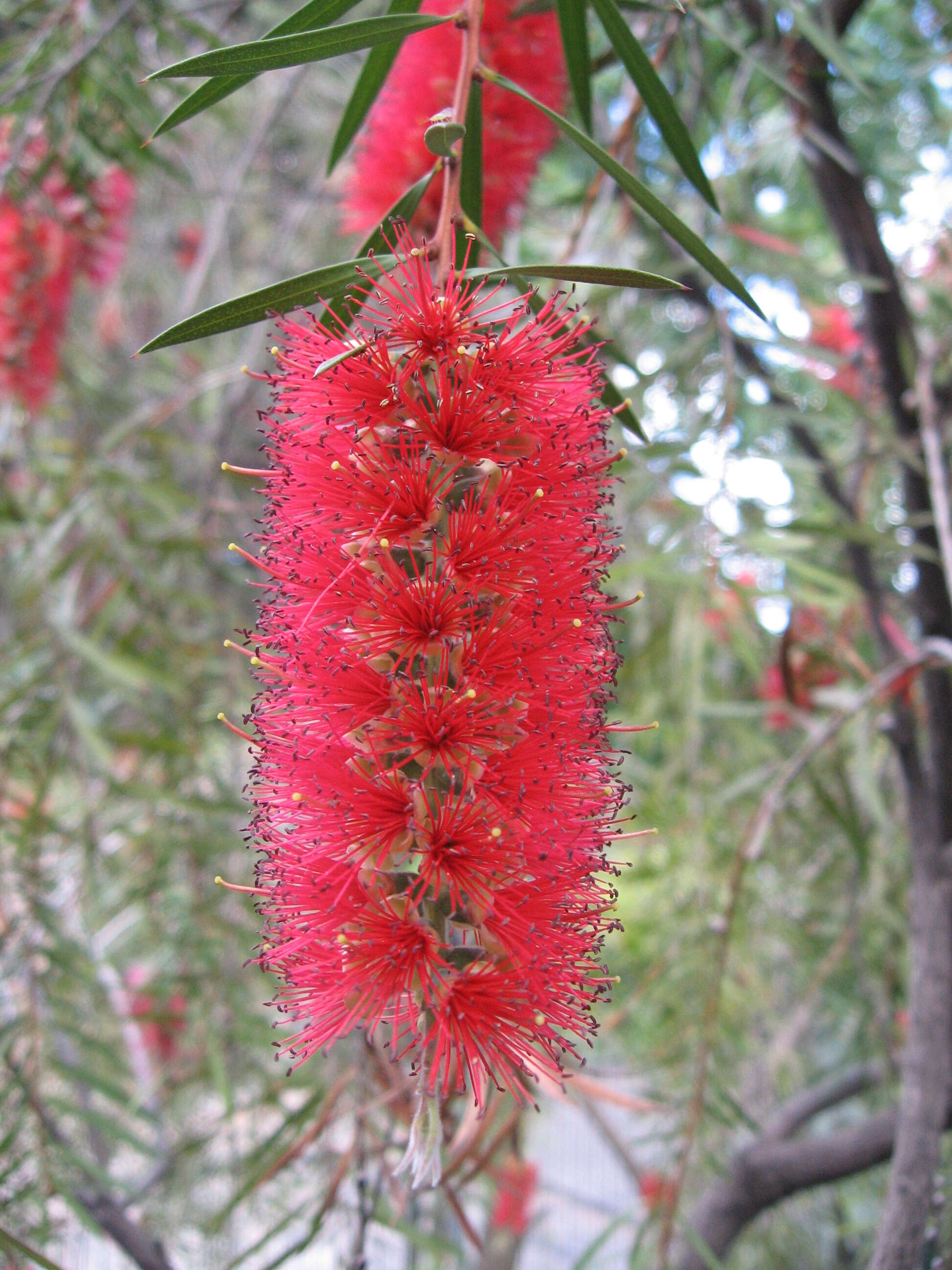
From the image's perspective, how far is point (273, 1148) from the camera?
3.18 feet

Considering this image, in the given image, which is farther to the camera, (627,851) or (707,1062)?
(627,851)

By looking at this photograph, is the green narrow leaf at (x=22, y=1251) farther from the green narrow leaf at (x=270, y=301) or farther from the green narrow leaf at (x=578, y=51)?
the green narrow leaf at (x=578, y=51)

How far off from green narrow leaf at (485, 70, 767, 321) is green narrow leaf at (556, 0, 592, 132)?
0.16 meters

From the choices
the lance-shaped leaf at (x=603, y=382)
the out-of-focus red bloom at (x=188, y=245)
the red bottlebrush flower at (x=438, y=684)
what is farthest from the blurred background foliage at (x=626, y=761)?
the out-of-focus red bloom at (x=188, y=245)

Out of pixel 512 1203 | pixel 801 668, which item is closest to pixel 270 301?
pixel 801 668

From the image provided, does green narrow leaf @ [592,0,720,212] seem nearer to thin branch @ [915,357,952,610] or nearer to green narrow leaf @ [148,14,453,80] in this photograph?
green narrow leaf @ [148,14,453,80]

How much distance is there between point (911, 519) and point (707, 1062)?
2.33ft

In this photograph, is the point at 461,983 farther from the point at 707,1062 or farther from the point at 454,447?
the point at 707,1062

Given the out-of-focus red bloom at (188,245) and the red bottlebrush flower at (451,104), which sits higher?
the out-of-focus red bloom at (188,245)

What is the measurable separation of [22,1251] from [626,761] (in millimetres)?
1424

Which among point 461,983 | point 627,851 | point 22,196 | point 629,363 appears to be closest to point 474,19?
point 629,363

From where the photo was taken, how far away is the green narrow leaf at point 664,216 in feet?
1.68

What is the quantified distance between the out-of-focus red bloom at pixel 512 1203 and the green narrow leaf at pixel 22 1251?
1.42 metres

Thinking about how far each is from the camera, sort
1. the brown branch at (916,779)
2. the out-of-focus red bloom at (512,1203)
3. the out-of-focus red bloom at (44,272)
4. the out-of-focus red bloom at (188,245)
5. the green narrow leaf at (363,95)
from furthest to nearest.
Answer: the out-of-focus red bloom at (188,245) < the out-of-focus red bloom at (512,1203) < the out-of-focus red bloom at (44,272) < the brown branch at (916,779) < the green narrow leaf at (363,95)
